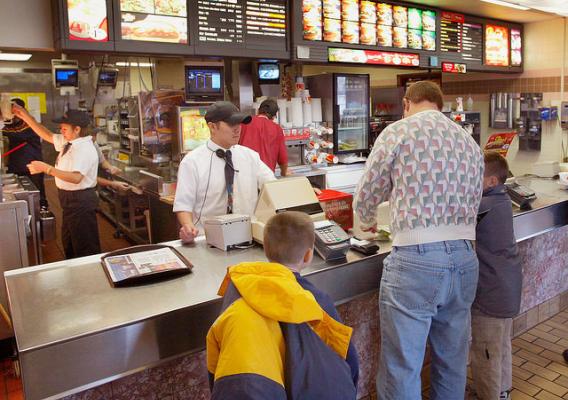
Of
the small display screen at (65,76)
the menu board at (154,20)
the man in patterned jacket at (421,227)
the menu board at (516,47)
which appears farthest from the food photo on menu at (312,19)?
the menu board at (516,47)

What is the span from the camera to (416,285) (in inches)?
85.6

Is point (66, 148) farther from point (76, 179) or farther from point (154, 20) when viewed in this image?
point (154, 20)

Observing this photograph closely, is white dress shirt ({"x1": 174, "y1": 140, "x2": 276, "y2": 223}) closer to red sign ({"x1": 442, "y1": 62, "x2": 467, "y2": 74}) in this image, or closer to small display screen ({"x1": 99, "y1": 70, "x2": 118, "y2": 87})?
small display screen ({"x1": 99, "y1": 70, "x2": 118, "y2": 87})

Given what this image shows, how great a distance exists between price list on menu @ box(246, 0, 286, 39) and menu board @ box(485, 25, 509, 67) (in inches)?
131

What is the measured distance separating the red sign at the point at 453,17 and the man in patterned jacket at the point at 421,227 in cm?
457

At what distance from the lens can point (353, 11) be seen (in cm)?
Answer: 549

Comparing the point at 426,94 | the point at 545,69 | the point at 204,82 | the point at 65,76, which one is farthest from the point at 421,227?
the point at 545,69

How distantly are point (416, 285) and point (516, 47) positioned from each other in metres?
6.20

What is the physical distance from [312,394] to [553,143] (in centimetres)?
675

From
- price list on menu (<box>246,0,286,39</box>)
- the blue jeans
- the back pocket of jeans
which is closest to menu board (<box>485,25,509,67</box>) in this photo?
price list on menu (<box>246,0,286,39</box>)

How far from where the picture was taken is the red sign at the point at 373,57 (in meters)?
5.39

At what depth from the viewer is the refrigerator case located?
595cm

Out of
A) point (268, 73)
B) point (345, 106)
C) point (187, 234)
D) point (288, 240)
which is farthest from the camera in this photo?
point (345, 106)

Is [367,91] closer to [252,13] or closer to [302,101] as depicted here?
[302,101]
